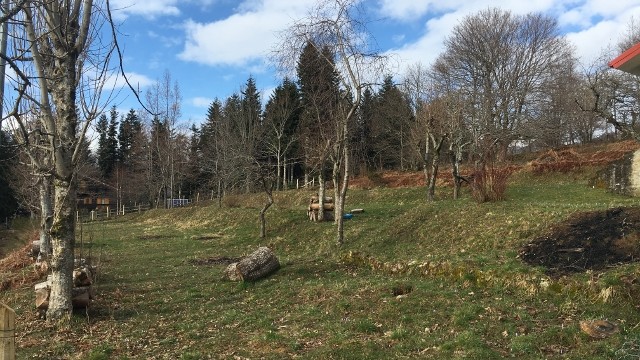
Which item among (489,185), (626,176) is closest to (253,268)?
(489,185)

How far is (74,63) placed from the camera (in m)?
8.35

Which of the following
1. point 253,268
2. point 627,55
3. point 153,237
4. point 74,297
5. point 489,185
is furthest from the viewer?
point 153,237

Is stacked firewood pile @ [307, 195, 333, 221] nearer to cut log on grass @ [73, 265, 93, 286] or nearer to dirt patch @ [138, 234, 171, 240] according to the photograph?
dirt patch @ [138, 234, 171, 240]

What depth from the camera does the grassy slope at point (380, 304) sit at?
623cm

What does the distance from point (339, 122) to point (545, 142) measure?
32.1m

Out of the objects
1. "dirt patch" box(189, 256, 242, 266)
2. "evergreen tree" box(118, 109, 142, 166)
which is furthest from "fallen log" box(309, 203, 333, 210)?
"evergreen tree" box(118, 109, 142, 166)

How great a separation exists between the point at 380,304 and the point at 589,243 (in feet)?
13.2

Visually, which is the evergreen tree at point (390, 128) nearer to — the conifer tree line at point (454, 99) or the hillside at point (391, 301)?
the conifer tree line at point (454, 99)

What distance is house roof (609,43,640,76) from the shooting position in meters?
5.78

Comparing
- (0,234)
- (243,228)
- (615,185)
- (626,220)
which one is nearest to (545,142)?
(615,185)

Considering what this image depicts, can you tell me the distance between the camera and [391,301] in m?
8.05

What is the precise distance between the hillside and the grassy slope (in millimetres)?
28

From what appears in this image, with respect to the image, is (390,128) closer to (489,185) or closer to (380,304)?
(489,185)

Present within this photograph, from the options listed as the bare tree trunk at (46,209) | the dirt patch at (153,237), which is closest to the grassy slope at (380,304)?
the bare tree trunk at (46,209)
